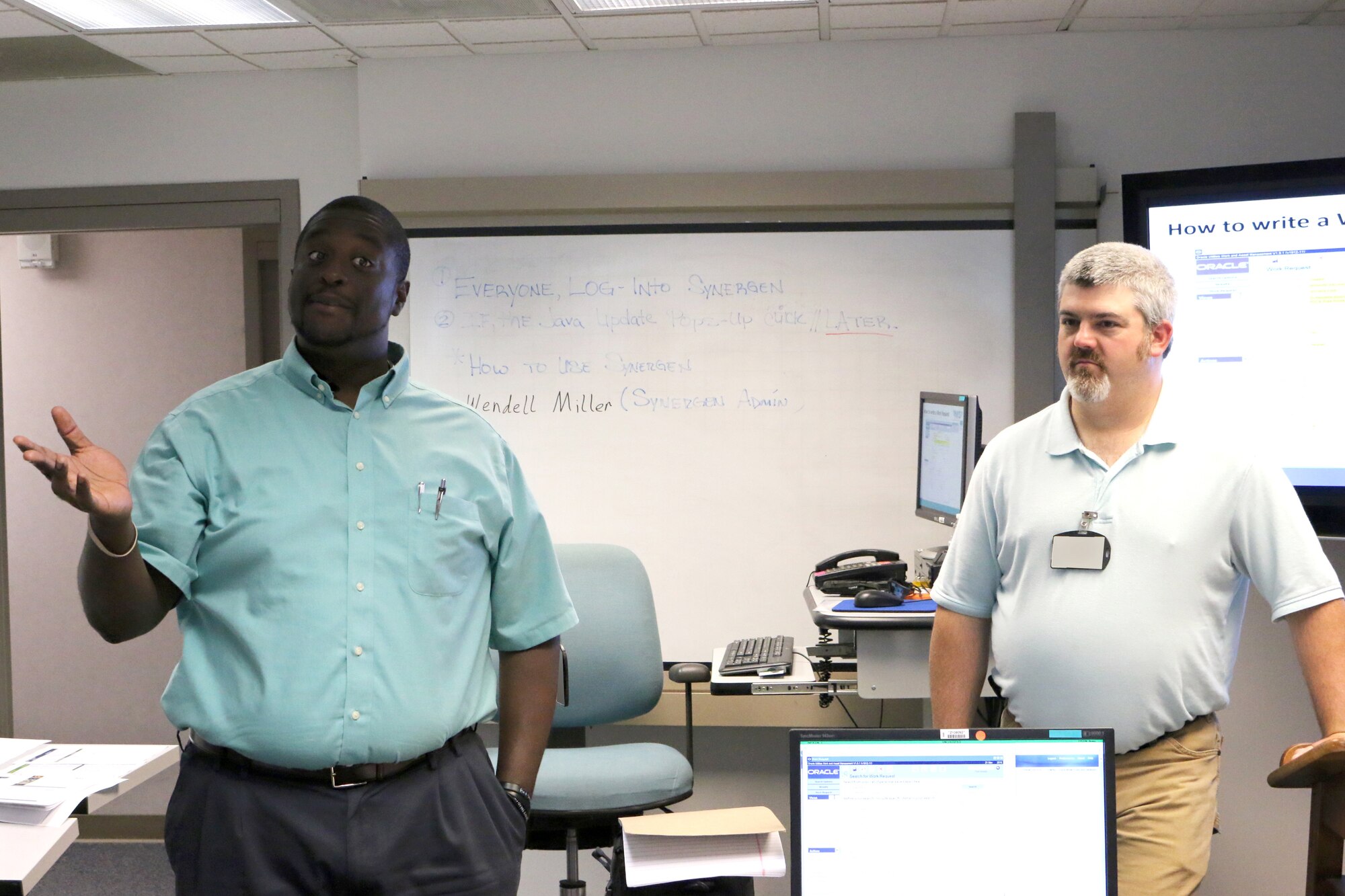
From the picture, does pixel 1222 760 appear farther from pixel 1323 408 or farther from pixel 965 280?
pixel 965 280

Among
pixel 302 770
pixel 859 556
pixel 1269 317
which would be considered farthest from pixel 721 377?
pixel 302 770

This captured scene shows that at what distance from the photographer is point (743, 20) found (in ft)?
11.0

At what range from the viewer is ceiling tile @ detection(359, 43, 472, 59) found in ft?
11.7

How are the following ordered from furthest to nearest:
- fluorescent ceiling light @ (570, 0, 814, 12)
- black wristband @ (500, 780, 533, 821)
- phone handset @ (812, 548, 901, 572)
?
fluorescent ceiling light @ (570, 0, 814, 12) → phone handset @ (812, 548, 901, 572) → black wristband @ (500, 780, 533, 821)

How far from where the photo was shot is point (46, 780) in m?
1.77

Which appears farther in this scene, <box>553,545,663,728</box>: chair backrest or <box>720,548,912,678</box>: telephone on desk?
<box>553,545,663,728</box>: chair backrest

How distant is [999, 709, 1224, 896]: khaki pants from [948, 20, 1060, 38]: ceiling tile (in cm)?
240

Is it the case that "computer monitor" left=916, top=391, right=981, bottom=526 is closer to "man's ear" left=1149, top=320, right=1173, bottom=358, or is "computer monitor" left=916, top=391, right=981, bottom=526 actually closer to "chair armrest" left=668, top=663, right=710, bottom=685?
"chair armrest" left=668, top=663, right=710, bottom=685

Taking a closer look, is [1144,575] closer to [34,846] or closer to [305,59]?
[34,846]

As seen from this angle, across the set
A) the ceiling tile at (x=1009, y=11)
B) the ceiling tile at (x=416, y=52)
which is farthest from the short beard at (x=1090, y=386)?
the ceiling tile at (x=416, y=52)

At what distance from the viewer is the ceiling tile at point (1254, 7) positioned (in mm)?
3258

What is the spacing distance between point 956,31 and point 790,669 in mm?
2053

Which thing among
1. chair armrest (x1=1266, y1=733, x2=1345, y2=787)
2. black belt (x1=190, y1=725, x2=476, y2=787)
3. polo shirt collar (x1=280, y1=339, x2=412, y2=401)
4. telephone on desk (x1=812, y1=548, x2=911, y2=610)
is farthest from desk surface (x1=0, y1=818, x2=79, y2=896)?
telephone on desk (x1=812, y1=548, x2=911, y2=610)

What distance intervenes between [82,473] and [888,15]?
2.78 meters
